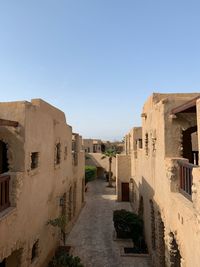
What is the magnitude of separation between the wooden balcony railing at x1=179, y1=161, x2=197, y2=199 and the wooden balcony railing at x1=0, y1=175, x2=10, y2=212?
6.25 meters

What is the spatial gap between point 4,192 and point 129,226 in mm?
9931

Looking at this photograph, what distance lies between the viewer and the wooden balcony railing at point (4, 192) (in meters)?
8.70

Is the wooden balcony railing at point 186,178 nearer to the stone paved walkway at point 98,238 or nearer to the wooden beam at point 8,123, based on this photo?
the wooden beam at point 8,123

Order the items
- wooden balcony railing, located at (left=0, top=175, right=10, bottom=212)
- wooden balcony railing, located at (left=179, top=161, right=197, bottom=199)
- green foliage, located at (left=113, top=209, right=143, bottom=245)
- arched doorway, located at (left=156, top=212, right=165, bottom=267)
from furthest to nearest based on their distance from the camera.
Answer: green foliage, located at (left=113, top=209, right=143, bottom=245) < arched doorway, located at (left=156, top=212, right=165, bottom=267) < wooden balcony railing, located at (left=0, top=175, right=10, bottom=212) < wooden balcony railing, located at (left=179, top=161, right=197, bottom=199)

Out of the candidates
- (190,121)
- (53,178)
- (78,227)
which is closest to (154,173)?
(190,121)

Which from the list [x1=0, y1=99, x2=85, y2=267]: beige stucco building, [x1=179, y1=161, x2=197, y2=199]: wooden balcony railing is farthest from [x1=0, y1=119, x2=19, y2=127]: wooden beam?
[x1=179, y1=161, x2=197, y2=199]: wooden balcony railing

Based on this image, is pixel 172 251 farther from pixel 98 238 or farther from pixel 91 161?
pixel 91 161

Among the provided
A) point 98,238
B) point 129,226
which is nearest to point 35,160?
point 129,226

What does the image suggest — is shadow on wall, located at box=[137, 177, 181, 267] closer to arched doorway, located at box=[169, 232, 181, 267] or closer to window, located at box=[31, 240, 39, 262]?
arched doorway, located at box=[169, 232, 181, 267]

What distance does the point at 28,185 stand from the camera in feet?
33.9

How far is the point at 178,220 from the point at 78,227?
13.0m

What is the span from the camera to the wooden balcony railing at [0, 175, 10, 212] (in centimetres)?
870

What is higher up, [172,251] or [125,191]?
[172,251]

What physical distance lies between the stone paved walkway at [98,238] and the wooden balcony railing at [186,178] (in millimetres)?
6731
